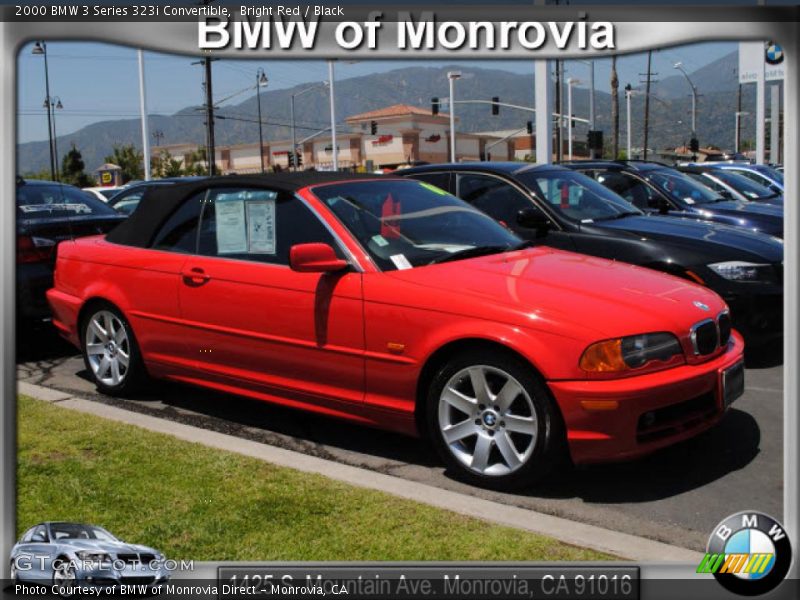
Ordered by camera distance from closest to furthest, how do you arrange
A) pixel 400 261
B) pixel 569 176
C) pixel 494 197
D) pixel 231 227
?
pixel 400 261 < pixel 231 227 < pixel 494 197 < pixel 569 176

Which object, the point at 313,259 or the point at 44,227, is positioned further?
the point at 44,227

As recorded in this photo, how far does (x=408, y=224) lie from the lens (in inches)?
190

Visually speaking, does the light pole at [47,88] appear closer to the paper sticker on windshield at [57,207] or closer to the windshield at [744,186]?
the paper sticker on windshield at [57,207]

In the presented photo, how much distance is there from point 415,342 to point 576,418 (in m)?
0.86

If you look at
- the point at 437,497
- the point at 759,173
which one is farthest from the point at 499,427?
the point at 759,173

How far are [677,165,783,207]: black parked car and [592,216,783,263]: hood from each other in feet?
17.6

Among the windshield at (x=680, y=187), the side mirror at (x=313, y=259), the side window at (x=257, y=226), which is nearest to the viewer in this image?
the side mirror at (x=313, y=259)

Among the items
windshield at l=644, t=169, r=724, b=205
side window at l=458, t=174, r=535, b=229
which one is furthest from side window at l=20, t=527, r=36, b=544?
windshield at l=644, t=169, r=724, b=205

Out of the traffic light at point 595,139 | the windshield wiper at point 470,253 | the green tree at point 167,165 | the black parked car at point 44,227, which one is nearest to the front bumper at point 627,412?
the windshield wiper at point 470,253

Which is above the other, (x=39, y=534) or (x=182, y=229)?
(x=182, y=229)

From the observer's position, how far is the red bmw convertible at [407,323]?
3857mm

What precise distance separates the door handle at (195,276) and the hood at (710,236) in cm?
321

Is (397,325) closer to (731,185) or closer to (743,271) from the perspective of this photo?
(743,271)

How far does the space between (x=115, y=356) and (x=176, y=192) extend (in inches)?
45.1
